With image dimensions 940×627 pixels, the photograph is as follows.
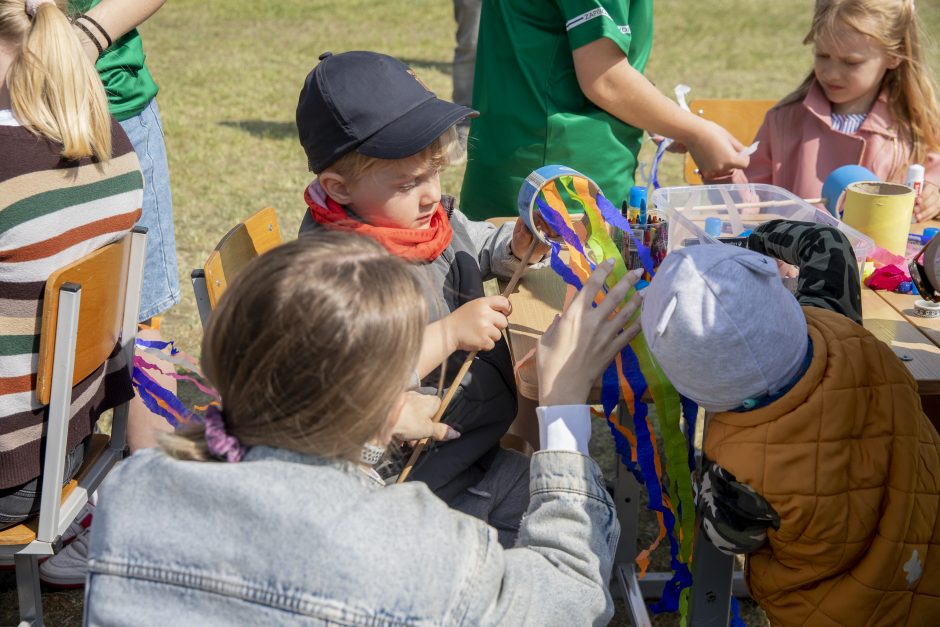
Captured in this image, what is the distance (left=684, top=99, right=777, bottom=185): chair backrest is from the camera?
3.50 m

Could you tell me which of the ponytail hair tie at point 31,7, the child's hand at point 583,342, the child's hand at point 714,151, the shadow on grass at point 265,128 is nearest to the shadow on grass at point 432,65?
the shadow on grass at point 265,128

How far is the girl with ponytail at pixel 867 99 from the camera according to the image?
2934 millimetres

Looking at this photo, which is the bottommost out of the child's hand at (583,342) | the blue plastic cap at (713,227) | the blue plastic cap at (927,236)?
the blue plastic cap at (927,236)

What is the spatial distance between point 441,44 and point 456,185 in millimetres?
5104

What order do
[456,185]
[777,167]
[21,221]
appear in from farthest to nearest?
[456,185], [777,167], [21,221]

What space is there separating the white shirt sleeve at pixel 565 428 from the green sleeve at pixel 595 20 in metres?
1.30

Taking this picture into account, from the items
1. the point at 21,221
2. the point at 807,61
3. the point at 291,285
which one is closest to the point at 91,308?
the point at 21,221

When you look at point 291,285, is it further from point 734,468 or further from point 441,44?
point 441,44

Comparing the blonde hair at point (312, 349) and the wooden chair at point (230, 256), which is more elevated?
the blonde hair at point (312, 349)

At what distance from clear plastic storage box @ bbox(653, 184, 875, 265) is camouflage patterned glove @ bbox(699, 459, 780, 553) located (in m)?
0.75

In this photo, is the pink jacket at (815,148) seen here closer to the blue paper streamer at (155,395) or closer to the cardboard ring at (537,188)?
the cardboard ring at (537,188)

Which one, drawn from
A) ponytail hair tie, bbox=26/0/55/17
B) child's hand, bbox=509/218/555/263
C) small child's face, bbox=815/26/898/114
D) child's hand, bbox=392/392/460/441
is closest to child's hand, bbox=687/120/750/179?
small child's face, bbox=815/26/898/114

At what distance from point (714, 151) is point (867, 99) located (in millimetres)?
722

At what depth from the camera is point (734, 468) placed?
1.51 m
